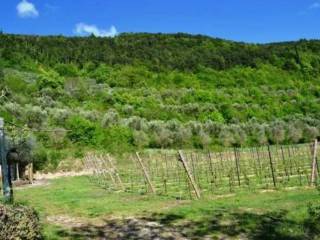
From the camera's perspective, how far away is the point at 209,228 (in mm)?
11383

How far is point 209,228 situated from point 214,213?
4.48 feet

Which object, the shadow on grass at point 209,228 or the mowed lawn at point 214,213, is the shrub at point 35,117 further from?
the shadow on grass at point 209,228

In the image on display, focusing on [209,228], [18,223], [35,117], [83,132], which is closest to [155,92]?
[35,117]

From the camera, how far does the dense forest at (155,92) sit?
52781 millimetres

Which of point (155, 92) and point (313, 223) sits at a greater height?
point (155, 92)

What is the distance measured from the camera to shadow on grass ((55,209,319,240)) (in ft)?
35.5

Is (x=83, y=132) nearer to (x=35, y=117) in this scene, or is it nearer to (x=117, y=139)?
(x=117, y=139)

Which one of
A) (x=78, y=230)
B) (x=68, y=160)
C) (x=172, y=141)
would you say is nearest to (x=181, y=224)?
(x=78, y=230)

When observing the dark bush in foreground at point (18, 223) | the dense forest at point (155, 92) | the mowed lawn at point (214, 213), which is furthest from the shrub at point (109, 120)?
the dark bush in foreground at point (18, 223)

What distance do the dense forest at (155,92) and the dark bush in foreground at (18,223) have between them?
89.2ft

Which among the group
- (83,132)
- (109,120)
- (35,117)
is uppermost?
(35,117)

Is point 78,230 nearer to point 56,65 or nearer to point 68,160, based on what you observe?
point 68,160

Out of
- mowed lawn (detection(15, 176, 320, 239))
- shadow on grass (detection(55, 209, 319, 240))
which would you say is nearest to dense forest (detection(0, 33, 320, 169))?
mowed lawn (detection(15, 176, 320, 239))

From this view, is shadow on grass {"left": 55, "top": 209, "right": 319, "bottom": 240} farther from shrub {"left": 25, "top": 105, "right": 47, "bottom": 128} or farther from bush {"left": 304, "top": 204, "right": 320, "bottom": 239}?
shrub {"left": 25, "top": 105, "right": 47, "bottom": 128}
